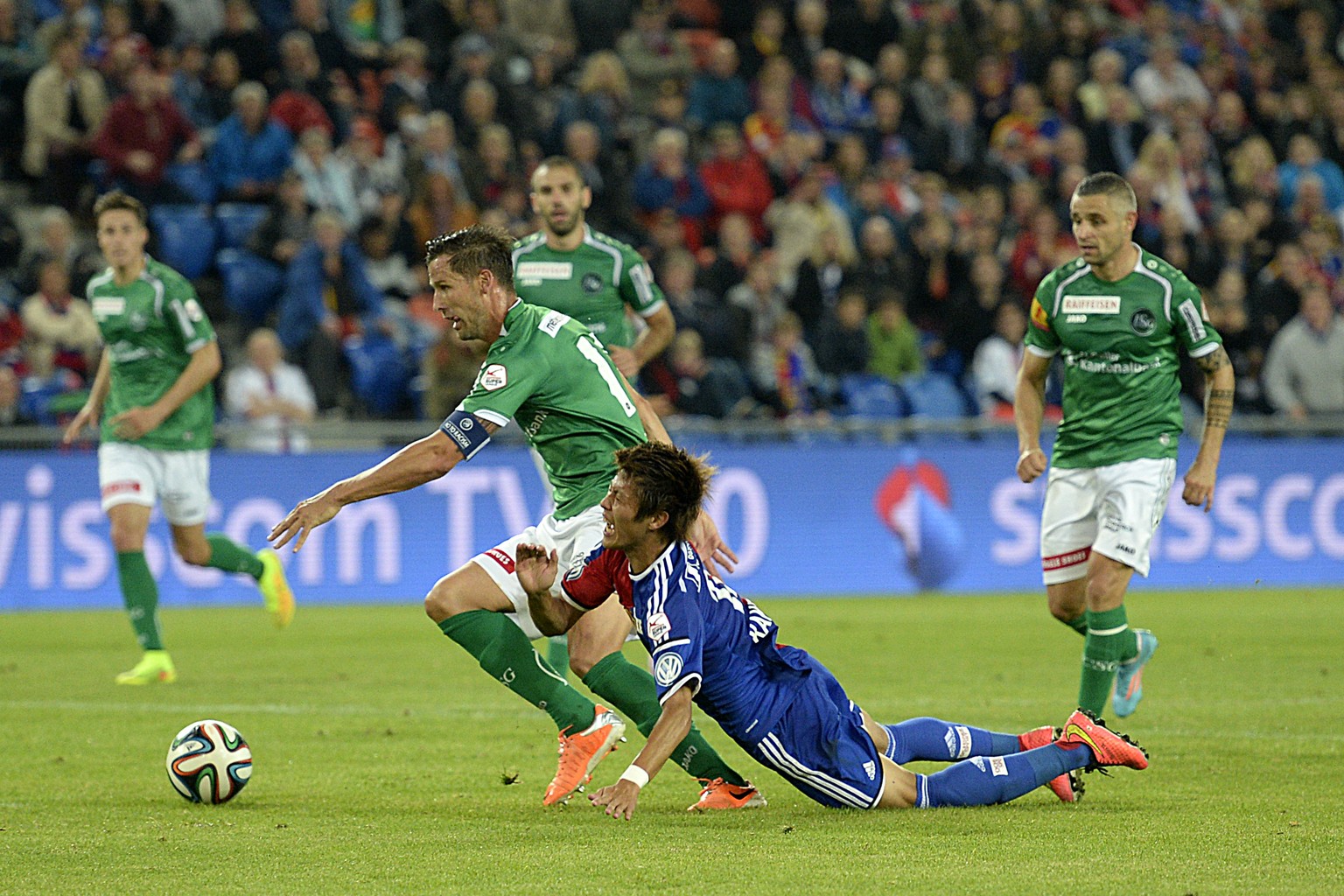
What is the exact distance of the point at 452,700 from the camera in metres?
9.92

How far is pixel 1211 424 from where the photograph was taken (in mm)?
8188

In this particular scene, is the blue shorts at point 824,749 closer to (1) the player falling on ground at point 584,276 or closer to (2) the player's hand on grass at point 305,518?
(2) the player's hand on grass at point 305,518

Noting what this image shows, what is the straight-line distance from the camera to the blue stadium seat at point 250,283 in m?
17.1

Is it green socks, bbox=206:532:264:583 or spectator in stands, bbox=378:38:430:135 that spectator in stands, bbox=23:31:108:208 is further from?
green socks, bbox=206:532:264:583

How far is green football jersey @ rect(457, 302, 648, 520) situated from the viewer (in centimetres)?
643

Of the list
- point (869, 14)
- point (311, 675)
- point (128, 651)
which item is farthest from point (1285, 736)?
point (869, 14)

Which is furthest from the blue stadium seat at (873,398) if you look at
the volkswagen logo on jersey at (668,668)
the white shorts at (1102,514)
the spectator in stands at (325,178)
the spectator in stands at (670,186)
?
the volkswagen logo on jersey at (668,668)

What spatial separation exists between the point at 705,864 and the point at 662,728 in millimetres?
538

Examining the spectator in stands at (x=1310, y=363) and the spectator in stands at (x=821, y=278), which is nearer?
the spectator in stands at (x=1310, y=363)

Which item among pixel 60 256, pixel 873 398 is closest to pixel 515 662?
pixel 60 256

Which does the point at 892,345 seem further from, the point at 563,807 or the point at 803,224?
the point at 563,807

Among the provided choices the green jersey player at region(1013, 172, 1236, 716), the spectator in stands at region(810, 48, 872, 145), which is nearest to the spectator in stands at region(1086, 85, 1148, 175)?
the spectator in stands at region(810, 48, 872, 145)

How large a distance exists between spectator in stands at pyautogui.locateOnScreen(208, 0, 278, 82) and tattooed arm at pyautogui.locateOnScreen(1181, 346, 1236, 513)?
12.5m

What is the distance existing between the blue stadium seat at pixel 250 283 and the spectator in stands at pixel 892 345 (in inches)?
223
